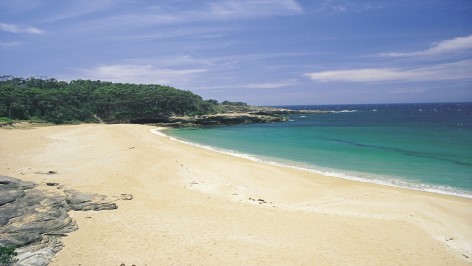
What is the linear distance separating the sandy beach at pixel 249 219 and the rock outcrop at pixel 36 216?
0.49 meters

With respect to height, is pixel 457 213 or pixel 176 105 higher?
pixel 176 105

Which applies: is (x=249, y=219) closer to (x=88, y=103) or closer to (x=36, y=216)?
(x=36, y=216)

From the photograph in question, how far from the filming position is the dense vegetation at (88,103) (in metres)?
58.1

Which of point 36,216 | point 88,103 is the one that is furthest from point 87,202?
point 88,103

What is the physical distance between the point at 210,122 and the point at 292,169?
53.5 m

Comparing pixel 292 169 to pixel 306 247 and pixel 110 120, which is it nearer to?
pixel 306 247

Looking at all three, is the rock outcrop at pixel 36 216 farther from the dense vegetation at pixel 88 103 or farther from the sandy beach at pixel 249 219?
the dense vegetation at pixel 88 103

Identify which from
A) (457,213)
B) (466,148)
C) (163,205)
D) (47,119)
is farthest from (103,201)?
(47,119)

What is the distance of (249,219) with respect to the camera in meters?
12.5

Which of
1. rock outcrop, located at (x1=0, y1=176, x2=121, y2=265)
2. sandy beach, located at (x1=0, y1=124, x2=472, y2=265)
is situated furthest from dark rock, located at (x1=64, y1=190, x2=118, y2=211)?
sandy beach, located at (x1=0, y1=124, x2=472, y2=265)

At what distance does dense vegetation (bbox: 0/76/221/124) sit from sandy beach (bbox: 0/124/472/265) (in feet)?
139

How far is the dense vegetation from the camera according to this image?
5806cm

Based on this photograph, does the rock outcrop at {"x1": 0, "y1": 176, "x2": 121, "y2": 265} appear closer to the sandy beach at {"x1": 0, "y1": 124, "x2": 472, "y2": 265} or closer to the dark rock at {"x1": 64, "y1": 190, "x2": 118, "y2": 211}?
the dark rock at {"x1": 64, "y1": 190, "x2": 118, "y2": 211}

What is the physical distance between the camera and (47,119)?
5906 centimetres
